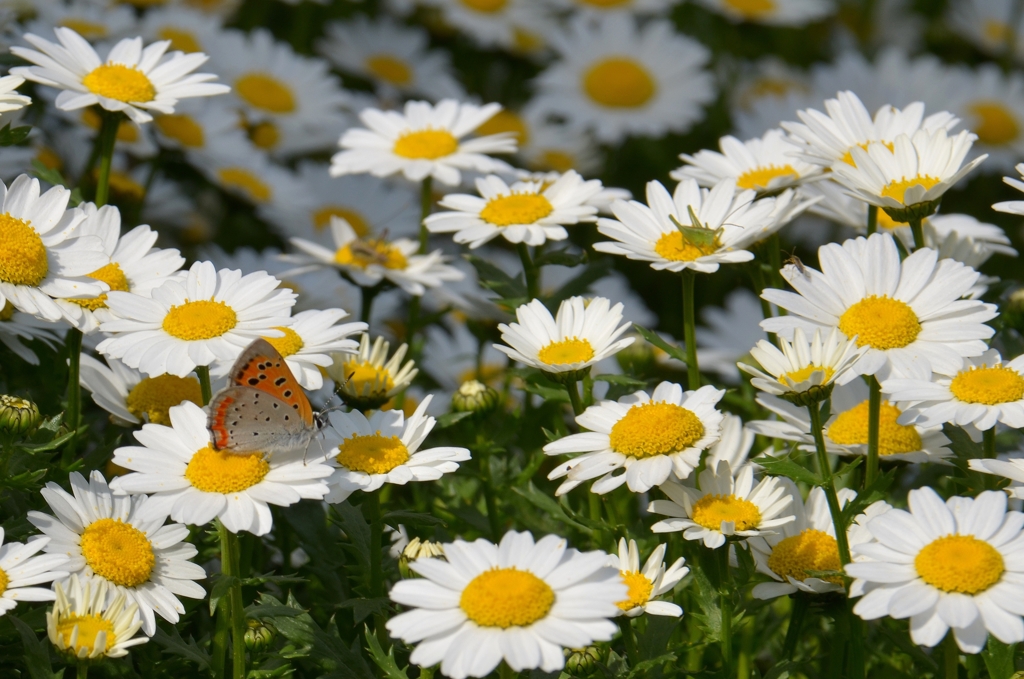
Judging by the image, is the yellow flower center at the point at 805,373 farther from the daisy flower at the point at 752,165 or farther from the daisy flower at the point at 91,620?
the daisy flower at the point at 91,620

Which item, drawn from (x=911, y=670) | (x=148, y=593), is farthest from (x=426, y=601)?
(x=911, y=670)

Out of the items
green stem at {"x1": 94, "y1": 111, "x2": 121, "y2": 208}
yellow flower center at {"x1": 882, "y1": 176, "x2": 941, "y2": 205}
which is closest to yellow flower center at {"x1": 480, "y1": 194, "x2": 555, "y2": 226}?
yellow flower center at {"x1": 882, "y1": 176, "x2": 941, "y2": 205}

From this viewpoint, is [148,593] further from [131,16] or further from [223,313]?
[131,16]

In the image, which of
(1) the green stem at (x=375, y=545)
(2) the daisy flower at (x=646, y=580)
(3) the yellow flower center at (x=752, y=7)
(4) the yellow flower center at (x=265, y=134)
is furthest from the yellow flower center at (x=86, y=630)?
(3) the yellow flower center at (x=752, y=7)

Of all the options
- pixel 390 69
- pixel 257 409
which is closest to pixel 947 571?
pixel 257 409

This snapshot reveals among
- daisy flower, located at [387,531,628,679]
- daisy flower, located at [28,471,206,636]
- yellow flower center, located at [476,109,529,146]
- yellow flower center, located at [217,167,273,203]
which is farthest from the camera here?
yellow flower center, located at [476,109,529,146]

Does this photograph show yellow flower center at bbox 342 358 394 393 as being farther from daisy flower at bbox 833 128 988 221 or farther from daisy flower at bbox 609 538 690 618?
daisy flower at bbox 833 128 988 221

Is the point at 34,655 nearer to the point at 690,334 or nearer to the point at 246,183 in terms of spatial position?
the point at 690,334
